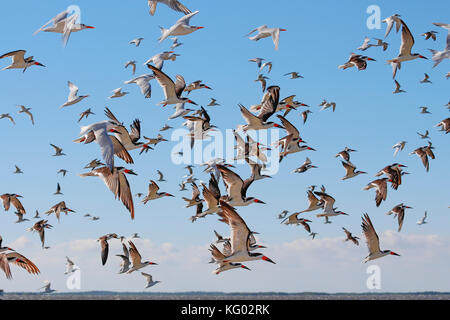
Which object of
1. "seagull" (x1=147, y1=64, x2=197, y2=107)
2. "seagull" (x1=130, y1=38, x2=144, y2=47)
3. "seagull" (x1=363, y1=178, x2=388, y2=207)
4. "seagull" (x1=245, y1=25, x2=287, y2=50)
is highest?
"seagull" (x1=130, y1=38, x2=144, y2=47)

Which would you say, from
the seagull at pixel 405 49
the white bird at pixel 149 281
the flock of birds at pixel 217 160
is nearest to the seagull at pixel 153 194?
the flock of birds at pixel 217 160

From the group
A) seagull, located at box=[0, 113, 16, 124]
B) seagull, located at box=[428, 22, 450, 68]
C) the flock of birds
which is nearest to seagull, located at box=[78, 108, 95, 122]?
the flock of birds

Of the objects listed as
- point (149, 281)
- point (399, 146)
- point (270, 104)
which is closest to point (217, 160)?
point (270, 104)

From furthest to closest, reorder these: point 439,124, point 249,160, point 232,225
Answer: point 439,124 → point 249,160 → point 232,225

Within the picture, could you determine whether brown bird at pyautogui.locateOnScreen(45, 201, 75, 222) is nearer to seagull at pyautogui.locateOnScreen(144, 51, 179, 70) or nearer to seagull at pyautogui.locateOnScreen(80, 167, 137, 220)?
seagull at pyautogui.locateOnScreen(144, 51, 179, 70)

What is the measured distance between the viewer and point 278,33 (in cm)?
2977

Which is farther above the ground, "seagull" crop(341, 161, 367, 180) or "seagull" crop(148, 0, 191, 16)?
"seagull" crop(148, 0, 191, 16)

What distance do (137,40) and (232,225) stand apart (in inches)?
852

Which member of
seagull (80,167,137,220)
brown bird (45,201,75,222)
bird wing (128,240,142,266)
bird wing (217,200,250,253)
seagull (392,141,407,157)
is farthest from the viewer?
seagull (392,141,407,157)

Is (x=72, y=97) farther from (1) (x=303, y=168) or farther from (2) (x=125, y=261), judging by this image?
(1) (x=303, y=168)

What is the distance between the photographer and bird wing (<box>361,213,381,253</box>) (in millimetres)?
21453
